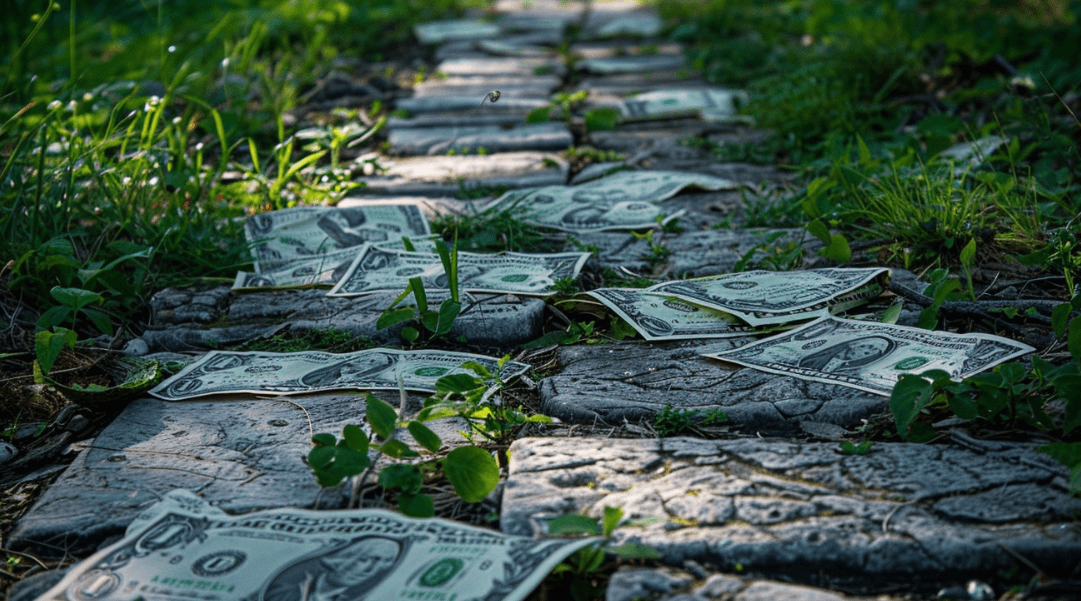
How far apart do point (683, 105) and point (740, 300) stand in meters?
2.30

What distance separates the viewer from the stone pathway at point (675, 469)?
1.17m

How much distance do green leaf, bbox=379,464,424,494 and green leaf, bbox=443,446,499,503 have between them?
0.06m

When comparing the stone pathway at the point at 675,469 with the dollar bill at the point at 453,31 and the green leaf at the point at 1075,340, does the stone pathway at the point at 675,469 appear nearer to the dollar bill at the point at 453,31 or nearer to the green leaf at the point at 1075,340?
the green leaf at the point at 1075,340

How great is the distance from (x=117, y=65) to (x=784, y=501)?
415cm

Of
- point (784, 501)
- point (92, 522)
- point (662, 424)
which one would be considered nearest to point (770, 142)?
point (662, 424)

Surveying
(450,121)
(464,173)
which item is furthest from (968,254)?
(450,121)

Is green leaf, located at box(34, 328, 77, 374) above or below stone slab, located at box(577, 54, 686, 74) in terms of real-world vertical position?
below

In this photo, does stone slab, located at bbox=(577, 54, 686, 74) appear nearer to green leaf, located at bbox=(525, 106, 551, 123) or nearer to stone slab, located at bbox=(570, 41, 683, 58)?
stone slab, located at bbox=(570, 41, 683, 58)

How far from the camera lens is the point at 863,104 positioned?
3615 millimetres

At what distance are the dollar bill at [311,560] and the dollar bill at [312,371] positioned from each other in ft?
1.52

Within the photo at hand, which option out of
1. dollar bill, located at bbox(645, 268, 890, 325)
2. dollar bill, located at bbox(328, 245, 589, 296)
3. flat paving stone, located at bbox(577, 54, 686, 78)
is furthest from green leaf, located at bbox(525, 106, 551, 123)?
dollar bill, located at bbox(645, 268, 890, 325)

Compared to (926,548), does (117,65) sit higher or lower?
higher

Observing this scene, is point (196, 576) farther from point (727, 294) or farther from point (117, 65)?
point (117, 65)

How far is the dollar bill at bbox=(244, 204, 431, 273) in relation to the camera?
101 inches
